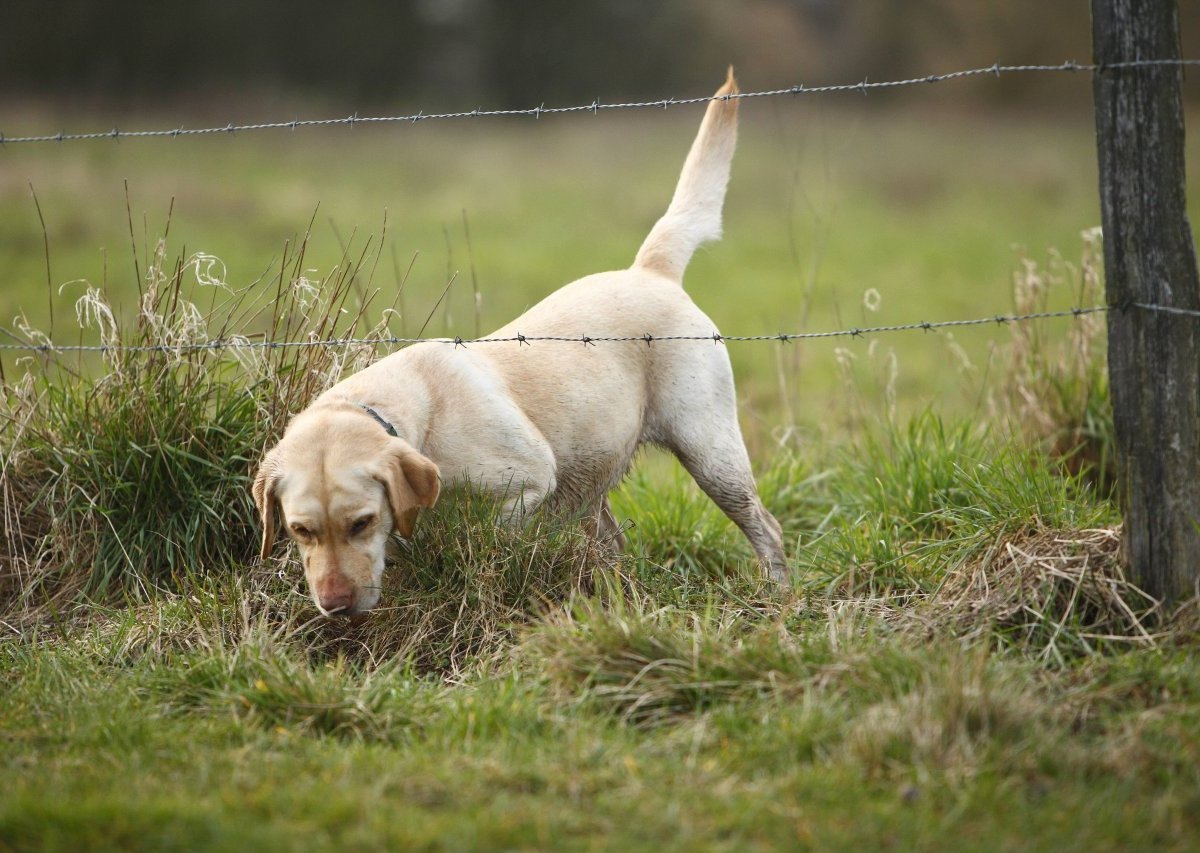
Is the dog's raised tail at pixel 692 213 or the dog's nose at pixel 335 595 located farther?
the dog's raised tail at pixel 692 213

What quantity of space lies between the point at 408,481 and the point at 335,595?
431 mm

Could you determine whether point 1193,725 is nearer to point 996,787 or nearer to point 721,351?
point 996,787

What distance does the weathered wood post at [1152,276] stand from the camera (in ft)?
11.3

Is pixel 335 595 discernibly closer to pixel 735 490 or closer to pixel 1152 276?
pixel 735 490

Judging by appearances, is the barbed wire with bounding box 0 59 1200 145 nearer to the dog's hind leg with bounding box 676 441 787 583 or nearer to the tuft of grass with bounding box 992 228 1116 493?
the tuft of grass with bounding box 992 228 1116 493

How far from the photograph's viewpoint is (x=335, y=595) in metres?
3.79

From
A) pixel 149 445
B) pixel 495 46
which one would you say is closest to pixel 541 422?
pixel 149 445

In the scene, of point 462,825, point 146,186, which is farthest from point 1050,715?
point 146,186

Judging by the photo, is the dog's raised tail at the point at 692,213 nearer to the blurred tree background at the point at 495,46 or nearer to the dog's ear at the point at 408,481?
the dog's ear at the point at 408,481

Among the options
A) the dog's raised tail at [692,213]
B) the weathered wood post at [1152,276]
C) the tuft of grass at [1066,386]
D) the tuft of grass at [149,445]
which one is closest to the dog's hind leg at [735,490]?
the dog's raised tail at [692,213]

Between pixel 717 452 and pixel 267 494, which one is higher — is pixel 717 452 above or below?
below

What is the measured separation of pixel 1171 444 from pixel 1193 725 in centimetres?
84

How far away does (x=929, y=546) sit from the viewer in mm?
4285

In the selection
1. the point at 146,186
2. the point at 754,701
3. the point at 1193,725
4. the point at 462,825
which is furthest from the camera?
the point at 146,186
